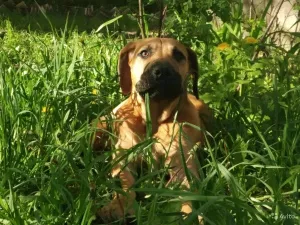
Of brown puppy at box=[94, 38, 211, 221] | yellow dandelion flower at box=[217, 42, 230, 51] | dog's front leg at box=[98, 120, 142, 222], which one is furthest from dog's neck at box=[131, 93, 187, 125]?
yellow dandelion flower at box=[217, 42, 230, 51]

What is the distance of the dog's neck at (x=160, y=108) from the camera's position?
12.0 ft

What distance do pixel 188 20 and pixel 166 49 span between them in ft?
1.98

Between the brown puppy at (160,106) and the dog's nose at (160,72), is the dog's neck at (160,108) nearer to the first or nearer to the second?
the brown puppy at (160,106)

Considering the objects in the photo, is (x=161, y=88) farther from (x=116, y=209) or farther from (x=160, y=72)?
(x=116, y=209)

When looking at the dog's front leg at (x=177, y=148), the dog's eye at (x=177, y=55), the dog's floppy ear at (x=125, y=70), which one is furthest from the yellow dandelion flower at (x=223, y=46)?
the dog's front leg at (x=177, y=148)

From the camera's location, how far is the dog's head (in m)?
3.54

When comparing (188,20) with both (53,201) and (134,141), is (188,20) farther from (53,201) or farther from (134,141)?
(53,201)

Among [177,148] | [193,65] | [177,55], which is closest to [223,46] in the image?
[193,65]

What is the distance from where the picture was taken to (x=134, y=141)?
3564 mm

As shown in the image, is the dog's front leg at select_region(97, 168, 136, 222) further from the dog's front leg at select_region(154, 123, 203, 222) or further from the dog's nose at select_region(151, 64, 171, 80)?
the dog's nose at select_region(151, 64, 171, 80)

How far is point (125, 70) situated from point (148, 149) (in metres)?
0.90

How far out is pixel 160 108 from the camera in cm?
371

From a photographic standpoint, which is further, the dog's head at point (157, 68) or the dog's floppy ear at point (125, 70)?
the dog's floppy ear at point (125, 70)

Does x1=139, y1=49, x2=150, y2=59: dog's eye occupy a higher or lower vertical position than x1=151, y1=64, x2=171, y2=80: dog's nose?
higher
